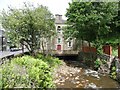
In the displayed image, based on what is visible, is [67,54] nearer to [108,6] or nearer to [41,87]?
[108,6]

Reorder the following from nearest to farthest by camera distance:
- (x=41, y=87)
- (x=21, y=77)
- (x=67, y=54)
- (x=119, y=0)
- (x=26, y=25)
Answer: (x=21, y=77), (x=41, y=87), (x=26, y=25), (x=119, y=0), (x=67, y=54)

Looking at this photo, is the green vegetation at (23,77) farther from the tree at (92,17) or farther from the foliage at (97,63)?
the tree at (92,17)

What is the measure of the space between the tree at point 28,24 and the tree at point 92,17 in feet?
6.96

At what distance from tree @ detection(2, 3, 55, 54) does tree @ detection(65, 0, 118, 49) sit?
2.12 m

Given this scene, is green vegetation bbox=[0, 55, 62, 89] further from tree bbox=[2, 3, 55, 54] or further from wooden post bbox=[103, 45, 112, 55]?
wooden post bbox=[103, 45, 112, 55]

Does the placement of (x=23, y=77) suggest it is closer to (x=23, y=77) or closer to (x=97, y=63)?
(x=23, y=77)

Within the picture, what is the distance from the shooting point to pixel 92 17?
53.7ft

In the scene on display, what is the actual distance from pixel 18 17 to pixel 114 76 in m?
8.15

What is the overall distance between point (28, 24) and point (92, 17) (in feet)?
15.3

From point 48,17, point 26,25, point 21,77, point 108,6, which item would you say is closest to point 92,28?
point 108,6

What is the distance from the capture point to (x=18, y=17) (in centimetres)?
1677

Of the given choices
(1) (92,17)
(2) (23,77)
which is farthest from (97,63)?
(2) (23,77)

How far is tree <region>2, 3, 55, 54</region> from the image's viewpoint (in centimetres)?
1641

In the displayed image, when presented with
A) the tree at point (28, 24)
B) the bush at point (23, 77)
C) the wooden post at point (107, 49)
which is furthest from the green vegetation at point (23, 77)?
the wooden post at point (107, 49)
